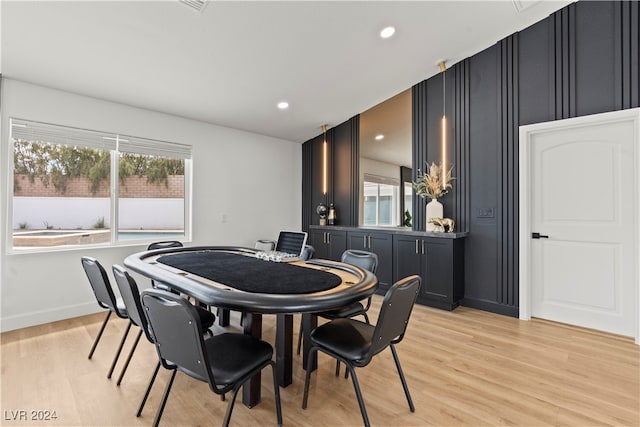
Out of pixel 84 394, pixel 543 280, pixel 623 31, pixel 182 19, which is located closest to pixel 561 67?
pixel 623 31

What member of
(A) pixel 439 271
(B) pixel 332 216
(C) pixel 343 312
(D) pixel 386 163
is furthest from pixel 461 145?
(C) pixel 343 312

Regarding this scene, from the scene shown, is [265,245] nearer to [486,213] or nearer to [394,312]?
[486,213]

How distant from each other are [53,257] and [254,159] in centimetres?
296

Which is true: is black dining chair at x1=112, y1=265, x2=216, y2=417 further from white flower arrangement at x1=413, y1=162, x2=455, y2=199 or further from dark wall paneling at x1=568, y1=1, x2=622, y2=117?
dark wall paneling at x1=568, y1=1, x2=622, y2=117

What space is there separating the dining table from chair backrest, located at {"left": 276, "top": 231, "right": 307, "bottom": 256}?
76cm

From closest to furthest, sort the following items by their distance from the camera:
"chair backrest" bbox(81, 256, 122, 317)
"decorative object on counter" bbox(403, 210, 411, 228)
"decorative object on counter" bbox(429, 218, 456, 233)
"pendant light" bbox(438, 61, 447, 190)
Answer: "chair backrest" bbox(81, 256, 122, 317)
"decorative object on counter" bbox(429, 218, 456, 233)
"pendant light" bbox(438, 61, 447, 190)
"decorative object on counter" bbox(403, 210, 411, 228)

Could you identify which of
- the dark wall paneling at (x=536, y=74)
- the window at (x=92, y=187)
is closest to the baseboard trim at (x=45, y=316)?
the window at (x=92, y=187)

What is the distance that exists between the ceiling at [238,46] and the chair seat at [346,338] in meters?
2.59

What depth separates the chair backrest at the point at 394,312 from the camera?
1592mm

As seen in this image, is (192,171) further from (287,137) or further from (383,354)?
(383,354)

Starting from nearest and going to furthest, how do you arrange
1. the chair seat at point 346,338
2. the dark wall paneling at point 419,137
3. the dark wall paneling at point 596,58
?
the chair seat at point 346,338 < the dark wall paneling at point 596,58 < the dark wall paneling at point 419,137

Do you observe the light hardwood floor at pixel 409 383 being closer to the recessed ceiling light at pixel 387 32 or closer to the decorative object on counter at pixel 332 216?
the decorative object on counter at pixel 332 216

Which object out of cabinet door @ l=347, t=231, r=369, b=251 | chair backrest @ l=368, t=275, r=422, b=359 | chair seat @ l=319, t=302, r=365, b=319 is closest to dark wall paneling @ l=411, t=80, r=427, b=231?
cabinet door @ l=347, t=231, r=369, b=251

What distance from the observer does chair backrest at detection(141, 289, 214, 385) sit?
136 cm
